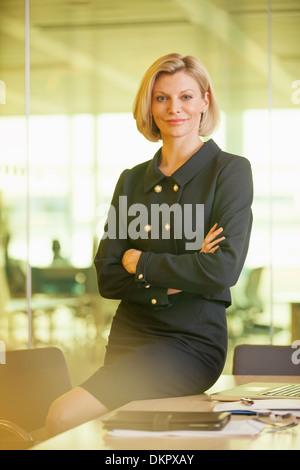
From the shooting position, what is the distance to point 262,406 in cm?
174

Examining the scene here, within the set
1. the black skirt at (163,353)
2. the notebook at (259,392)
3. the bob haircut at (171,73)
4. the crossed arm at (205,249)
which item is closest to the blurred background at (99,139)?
the bob haircut at (171,73)

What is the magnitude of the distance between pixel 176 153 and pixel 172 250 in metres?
0.34

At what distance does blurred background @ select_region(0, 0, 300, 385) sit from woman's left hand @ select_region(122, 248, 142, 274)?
2.42 meters

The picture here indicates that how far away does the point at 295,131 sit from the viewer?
15.8 feet

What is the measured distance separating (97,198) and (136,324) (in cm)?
276

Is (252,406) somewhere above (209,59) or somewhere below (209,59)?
below

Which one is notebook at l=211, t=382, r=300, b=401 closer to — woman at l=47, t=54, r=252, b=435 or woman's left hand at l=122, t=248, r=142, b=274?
woman at l=47, t=54, r=252, b=435

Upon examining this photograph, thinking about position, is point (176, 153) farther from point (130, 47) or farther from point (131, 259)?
point (130, 47)

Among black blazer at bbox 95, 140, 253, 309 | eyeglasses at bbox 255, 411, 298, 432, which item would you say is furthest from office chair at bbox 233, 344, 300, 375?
eyeglasses at bbox 255, 411, 298, 432

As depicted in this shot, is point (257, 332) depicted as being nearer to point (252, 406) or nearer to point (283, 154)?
point (283, 154)

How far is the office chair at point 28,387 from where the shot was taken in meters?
2.60
